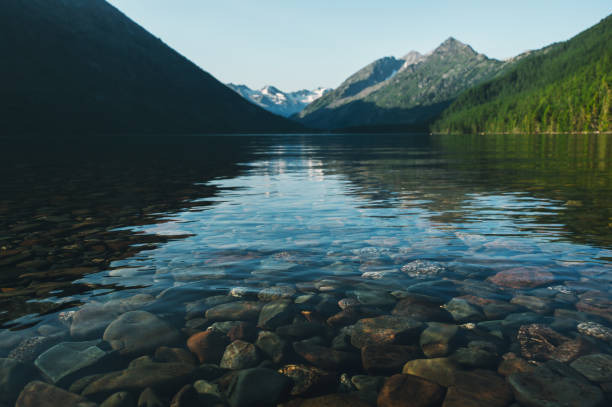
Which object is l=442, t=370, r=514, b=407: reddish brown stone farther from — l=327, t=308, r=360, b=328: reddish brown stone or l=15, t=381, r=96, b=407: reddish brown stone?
l=15, t=381, r=96, b=407: reddish brown stone

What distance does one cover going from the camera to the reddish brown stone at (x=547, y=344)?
6027 mm

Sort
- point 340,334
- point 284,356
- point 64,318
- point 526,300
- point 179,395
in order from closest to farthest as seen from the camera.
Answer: point 179,395
point 284,356
point 340,334
point 64,318
point 526,300

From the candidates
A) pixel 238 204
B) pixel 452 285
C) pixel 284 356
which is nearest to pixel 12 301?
pixel 284 356

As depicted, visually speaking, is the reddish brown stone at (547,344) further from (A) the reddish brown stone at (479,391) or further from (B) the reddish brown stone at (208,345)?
(B) the reddish brown stone at (208,345)

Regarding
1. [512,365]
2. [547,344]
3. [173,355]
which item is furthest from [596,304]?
[173,355]

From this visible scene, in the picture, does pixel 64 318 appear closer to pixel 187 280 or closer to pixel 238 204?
pixel 187 280

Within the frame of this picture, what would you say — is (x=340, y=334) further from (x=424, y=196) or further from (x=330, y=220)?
(x=424, y=196)

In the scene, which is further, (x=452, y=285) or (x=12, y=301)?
(x=452, y=285)

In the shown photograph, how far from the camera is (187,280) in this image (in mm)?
9406

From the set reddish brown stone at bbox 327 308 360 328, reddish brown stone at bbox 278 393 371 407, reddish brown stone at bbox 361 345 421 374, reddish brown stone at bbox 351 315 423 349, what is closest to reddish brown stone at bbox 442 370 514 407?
reddish brown stone at bbox 361 345 421 374

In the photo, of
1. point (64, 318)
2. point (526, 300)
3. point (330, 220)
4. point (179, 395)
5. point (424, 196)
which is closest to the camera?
point (179, 395)

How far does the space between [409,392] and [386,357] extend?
87cm

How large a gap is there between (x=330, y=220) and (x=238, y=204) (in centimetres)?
626

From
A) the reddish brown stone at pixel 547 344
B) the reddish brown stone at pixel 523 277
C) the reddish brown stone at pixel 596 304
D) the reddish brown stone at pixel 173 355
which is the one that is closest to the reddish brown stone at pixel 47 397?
the reddish brown stone at pixel 173 355
